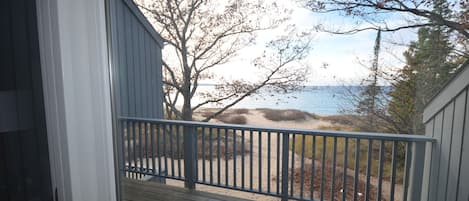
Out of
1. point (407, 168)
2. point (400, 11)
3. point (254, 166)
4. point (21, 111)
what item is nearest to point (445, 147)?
point (407, 168)

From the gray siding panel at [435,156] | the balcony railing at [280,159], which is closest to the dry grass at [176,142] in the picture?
the balcony railing at [280,159]

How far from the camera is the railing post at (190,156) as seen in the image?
2333 mm

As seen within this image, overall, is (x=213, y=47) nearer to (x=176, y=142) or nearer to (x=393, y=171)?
(x=176, y=142)

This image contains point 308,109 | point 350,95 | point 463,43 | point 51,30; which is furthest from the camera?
point 308,109

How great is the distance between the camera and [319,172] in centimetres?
197

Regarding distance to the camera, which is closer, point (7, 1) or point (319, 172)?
point (7, 1)

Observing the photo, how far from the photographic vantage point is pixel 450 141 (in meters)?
1.06

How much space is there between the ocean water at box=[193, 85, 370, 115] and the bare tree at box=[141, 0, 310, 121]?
78 millimetres

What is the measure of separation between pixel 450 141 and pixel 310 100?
0.90 metres

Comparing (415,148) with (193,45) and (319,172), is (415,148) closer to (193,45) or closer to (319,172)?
(319,172)

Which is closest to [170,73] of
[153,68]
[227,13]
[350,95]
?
[153,68]

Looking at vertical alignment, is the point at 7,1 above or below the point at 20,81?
above

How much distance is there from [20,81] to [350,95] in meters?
1.79

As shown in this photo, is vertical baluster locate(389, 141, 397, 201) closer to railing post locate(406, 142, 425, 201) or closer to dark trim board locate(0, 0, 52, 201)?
railing post locate(406, 142, 425, 201)
